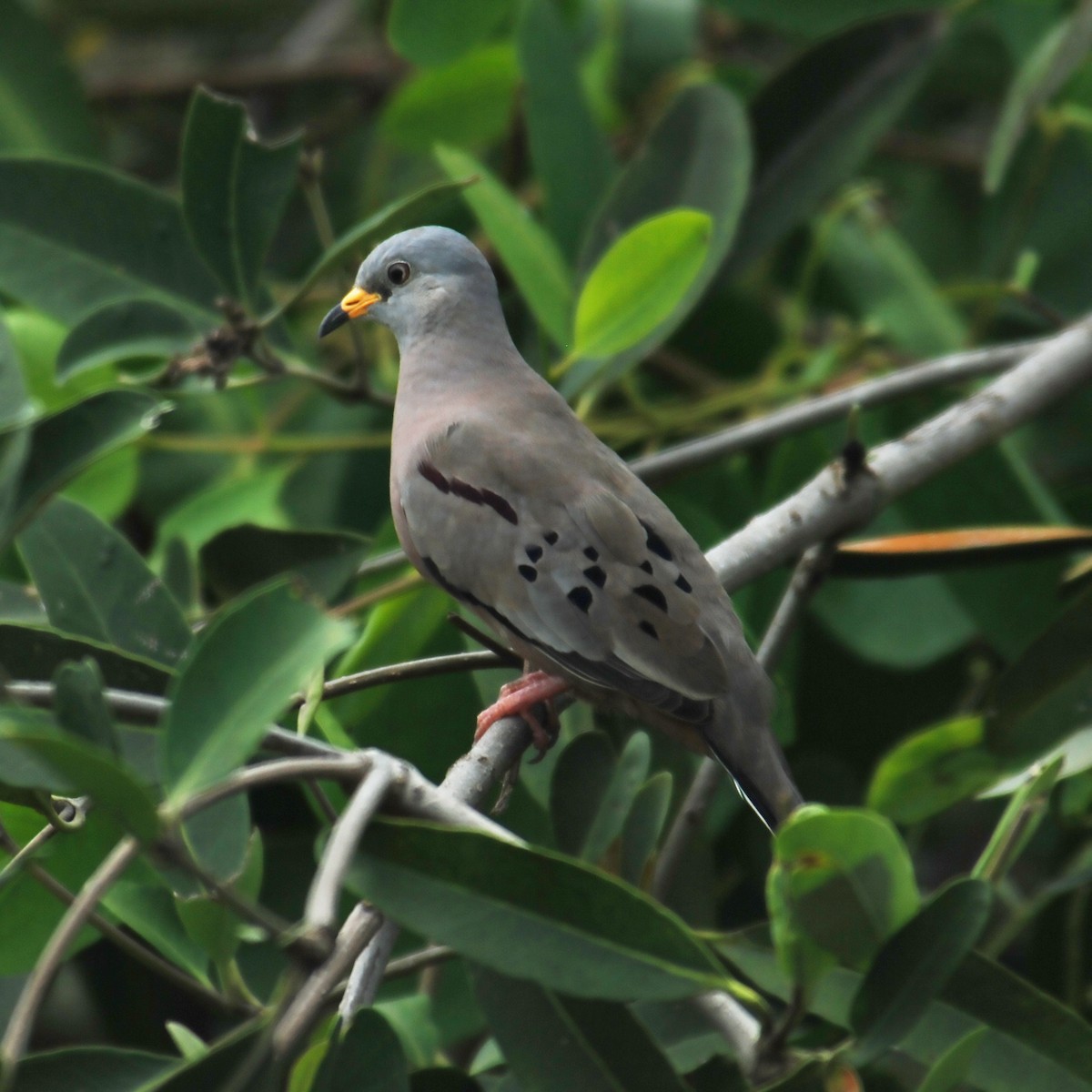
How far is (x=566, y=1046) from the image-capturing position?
1565 millimetres

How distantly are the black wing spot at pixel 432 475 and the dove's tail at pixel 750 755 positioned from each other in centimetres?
61

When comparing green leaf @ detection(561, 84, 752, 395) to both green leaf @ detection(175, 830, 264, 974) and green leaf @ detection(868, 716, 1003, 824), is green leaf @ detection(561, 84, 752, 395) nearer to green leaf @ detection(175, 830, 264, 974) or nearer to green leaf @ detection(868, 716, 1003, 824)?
green leaf @ detection(868, 716, 1003, 824)

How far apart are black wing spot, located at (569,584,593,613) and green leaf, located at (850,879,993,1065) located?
3.07ft

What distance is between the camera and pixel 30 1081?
1.52m

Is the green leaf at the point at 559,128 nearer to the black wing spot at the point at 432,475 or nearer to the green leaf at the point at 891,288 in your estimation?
the green leaf at the point at 891,288

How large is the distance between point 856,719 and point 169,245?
186 cm

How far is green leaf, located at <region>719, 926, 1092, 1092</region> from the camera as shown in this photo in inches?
64.8

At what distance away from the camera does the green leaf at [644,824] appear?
191cm

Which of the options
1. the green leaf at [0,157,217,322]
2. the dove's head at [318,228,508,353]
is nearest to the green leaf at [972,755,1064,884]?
the dove's head at [318,228,508,353]

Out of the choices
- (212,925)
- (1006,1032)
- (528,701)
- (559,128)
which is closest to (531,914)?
(212,925)

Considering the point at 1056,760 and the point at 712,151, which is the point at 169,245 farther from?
the point at 1056,760

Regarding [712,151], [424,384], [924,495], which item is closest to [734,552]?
[424,384]

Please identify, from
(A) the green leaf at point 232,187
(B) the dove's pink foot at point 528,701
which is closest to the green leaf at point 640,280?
(A) the green leaf at point 232,187

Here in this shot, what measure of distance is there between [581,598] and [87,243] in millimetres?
1339
